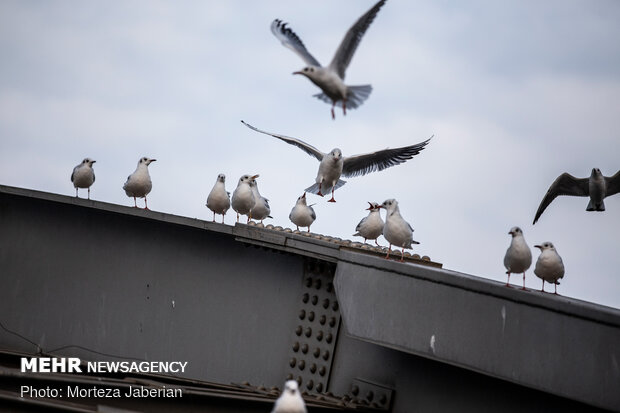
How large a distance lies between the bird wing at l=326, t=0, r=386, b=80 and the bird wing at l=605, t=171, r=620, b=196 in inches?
207

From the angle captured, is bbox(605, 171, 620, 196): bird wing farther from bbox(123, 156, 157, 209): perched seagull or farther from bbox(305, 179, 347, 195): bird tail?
bbox(123, 156, 157, 209): perched seagull

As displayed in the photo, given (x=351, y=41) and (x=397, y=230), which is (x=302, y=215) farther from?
(x=351, y=41)

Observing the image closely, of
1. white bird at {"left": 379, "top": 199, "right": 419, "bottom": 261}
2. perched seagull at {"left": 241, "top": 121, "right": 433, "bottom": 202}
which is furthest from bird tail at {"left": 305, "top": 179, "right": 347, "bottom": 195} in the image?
white bird at {"left": 379, "top": 199, "right": 419, "bottom": 261}

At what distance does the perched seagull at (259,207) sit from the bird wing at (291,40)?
5.18m

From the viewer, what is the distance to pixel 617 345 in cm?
447

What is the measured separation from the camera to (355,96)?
664cm

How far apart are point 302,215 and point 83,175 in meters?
3.40

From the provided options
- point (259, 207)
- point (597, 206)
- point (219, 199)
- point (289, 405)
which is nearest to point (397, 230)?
point (219, 199)

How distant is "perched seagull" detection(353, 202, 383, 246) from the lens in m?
10.3

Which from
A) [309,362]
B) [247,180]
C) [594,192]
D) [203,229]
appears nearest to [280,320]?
[309,362]

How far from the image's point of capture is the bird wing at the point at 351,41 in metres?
6.48

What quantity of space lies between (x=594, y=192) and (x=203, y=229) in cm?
517

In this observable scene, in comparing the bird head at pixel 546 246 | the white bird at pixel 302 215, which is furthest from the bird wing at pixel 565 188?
the bird head at pixel 546 246

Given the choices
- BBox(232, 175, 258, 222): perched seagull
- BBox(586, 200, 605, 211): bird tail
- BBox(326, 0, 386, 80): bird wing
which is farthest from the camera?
BBox(232, 175, 258, 222): perched seagull
